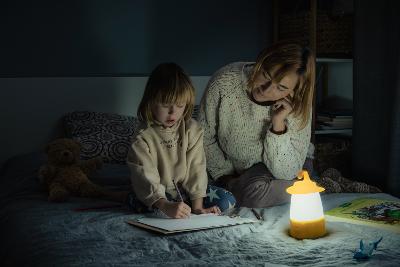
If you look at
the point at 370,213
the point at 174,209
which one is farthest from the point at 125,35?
the point at 370,213

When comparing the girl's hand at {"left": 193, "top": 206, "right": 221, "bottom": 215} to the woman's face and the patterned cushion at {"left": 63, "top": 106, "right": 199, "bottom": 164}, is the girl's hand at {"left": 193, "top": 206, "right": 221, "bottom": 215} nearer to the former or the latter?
the woman's face

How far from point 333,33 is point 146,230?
6.80 ft

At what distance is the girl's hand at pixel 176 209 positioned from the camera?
158cm

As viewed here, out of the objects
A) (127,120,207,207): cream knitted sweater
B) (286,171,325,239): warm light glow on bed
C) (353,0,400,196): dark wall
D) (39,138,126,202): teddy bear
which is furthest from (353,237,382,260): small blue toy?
(353,0,400,196): dark wall

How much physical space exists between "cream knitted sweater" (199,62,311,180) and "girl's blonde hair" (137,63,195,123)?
0.30 m

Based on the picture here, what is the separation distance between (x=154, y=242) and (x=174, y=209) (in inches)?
7.2

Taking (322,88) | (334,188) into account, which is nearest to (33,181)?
(334,188)

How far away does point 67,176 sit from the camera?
202 cm

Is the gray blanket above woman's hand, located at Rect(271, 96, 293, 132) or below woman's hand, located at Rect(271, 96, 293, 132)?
below

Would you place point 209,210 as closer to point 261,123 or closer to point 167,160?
point 167,160

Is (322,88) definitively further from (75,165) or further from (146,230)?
(146,230)

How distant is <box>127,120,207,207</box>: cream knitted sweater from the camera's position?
5.50 ft

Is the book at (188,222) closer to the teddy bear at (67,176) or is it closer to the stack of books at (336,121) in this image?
the teddy bear at (67,176)

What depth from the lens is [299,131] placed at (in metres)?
1.99
